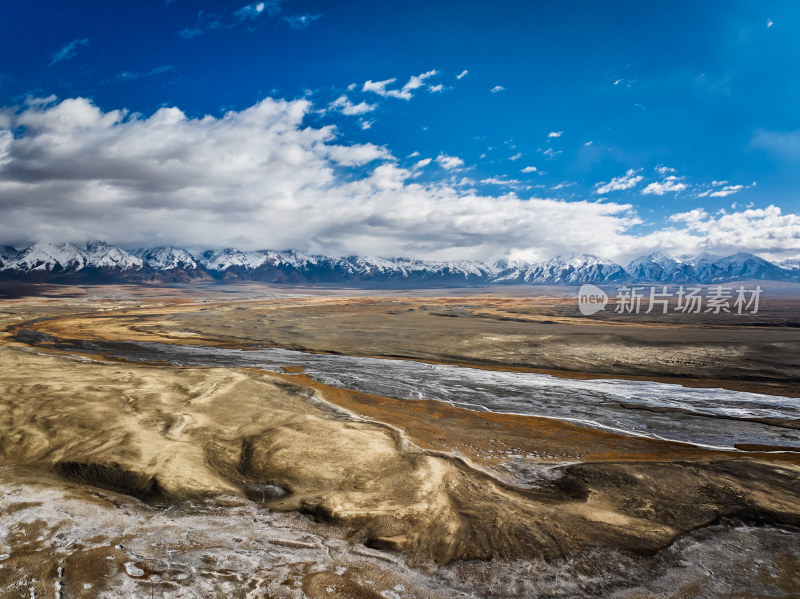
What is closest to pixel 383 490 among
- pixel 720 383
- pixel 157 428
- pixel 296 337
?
pixel 157 428

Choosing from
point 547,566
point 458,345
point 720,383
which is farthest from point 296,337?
point 547,566

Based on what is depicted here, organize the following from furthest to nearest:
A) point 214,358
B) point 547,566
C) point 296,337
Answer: point 296,337
point 214,358
point 547,566

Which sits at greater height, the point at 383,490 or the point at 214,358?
the point at 383,490

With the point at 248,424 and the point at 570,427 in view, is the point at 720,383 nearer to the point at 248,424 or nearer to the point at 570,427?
the point at 570,427

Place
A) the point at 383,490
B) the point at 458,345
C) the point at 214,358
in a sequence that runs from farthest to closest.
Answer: the point at 458,345 < the point at 214,358 < the point at 383,490

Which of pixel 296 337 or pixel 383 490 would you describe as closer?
pixel 383 490

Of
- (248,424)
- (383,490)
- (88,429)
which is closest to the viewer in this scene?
(383,490)

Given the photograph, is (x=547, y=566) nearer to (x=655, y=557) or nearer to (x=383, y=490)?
(x=655, y=557)

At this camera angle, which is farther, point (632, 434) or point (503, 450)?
point (632, 434)

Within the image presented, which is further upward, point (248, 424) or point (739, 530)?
point (739, 530)
